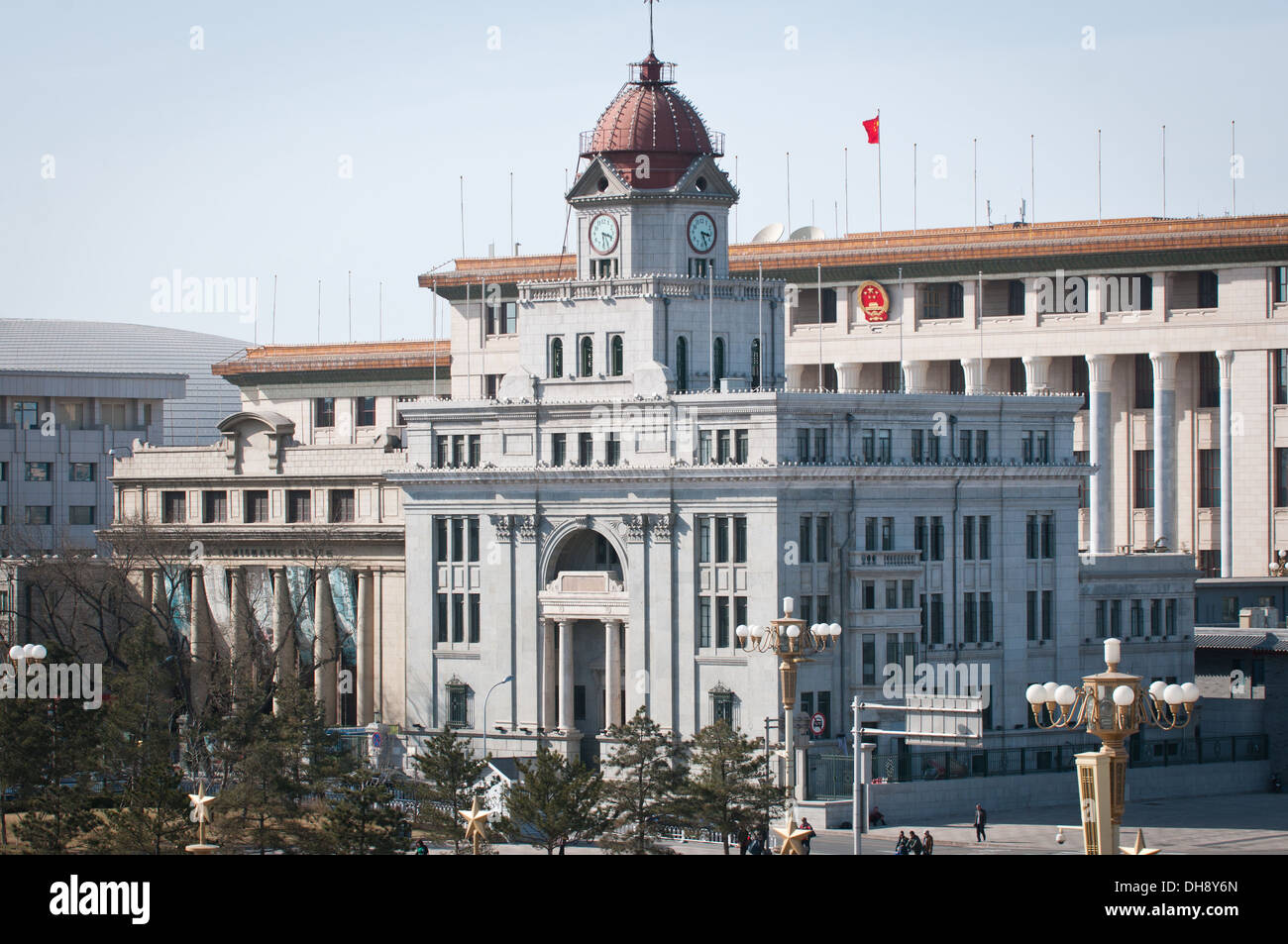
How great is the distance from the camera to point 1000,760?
101 meters

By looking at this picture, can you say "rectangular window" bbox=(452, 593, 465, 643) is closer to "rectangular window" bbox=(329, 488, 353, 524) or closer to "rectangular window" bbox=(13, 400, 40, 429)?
"rectangular window" bbox=(329, 488, 353, 524)

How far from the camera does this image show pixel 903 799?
3802 inches

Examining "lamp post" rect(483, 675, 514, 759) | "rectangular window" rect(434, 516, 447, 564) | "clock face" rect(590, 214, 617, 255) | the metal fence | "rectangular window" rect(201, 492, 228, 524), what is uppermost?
"clock face" rect(590, 214, 617, 255)

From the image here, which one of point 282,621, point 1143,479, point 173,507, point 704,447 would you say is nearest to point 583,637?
point 704,447

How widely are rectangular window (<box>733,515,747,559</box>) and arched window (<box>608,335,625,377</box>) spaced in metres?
10.1

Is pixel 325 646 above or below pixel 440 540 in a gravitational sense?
below

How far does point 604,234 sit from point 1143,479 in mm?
47982

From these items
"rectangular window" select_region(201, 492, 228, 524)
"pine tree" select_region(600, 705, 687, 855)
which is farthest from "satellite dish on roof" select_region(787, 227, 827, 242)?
"pine tree" select_region(600, 705, 687, 855)

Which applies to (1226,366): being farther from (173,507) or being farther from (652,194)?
(173,507)

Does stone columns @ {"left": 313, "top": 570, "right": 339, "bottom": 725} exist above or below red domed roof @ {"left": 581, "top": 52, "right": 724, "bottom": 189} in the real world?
below

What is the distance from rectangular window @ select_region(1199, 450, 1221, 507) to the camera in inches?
5645
